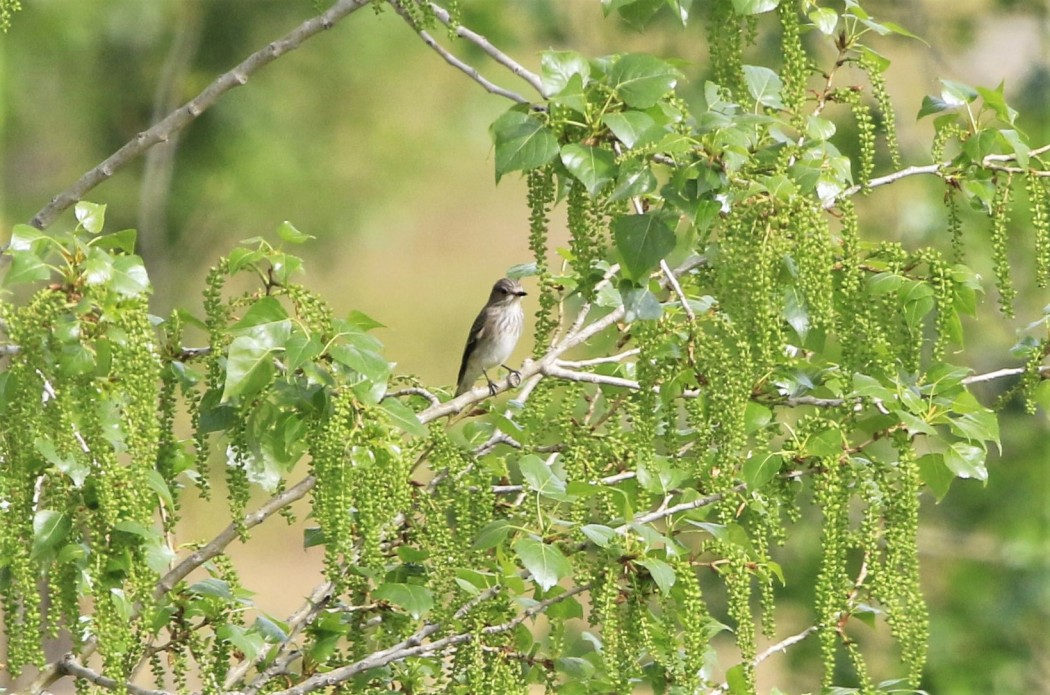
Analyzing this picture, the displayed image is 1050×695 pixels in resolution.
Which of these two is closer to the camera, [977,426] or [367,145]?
[977,426]

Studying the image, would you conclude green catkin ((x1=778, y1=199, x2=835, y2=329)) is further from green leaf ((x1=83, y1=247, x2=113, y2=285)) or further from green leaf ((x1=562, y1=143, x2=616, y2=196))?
green leaf ((x1=83, y1=247, x2=113, y2=285))

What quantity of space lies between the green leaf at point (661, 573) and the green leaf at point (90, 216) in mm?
1355

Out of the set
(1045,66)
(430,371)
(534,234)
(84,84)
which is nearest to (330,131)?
(84,84)

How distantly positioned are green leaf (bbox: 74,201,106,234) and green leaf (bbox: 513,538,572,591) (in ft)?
3.63

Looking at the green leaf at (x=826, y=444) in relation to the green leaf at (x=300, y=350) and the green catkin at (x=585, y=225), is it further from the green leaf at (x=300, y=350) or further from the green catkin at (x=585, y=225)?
the green leaf at (x=300, y=350)

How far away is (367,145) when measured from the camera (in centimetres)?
1248

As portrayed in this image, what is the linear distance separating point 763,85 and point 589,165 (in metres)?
0.79

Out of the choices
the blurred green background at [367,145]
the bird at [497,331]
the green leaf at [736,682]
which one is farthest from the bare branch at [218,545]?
the blurred green background at [367,145]

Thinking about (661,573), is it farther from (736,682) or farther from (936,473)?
(936,473)

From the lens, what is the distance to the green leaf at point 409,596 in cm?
330

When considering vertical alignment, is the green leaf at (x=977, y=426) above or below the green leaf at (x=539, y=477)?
above

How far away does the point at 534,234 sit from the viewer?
2926 millimetres

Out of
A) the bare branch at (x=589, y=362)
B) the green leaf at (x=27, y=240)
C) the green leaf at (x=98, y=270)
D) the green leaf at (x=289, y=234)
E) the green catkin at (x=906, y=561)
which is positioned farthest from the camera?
the bare branch at (x=589, y=362)

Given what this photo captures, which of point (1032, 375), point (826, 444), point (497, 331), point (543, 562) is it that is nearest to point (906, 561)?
point (826, 444)
